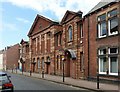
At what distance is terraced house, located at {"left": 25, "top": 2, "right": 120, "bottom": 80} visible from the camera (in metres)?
25.1

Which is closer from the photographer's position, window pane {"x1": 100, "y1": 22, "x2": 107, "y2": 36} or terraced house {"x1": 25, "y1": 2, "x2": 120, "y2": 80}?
terraced house {"x1": 25, "y1": 2, "x2": 120, "y2": 80}

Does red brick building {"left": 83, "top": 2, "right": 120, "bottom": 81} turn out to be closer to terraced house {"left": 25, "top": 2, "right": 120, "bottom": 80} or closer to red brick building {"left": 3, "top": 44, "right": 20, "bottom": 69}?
terraced house {"left": 25, "top": 2, "right": 120, "bottom": 80}

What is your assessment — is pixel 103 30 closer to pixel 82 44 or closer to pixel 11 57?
pixel 82 44

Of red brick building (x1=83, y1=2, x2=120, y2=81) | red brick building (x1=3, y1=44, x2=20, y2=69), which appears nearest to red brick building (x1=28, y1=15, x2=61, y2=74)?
red brick building (x1=83, y1=2, x2=120, y2=81)

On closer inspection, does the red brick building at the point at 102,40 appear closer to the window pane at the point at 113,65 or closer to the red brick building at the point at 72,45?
the window pane at the point at 113,65

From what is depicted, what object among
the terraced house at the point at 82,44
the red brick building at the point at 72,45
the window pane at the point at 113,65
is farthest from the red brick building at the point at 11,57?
the window pane at the point at 113,65

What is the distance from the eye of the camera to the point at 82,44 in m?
31.9

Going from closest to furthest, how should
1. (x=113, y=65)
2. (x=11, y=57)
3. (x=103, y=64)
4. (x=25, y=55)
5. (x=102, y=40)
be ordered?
(x=113, y=65) < (x=102, y=40) < (x=103, y=64) < (x=25, y=55) < (x=11, y=57)

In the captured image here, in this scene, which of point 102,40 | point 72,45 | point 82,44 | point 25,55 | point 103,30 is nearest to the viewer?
point 102,40

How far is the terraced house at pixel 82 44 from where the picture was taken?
25062mm

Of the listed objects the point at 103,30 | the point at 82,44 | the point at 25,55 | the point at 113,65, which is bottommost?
the point at 113,65

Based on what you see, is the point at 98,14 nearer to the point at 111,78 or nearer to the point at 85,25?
the point at 85,25

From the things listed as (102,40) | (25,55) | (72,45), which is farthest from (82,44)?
(25,55)

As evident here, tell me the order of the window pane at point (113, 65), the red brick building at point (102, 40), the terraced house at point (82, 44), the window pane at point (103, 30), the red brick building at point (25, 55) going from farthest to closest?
the red brick building at point (25, 55) → the window pane at point (103, 30) → the terraced house at point (82, 44) → the red brick building at point (102, 40) → the window pane at point (113, 65)
